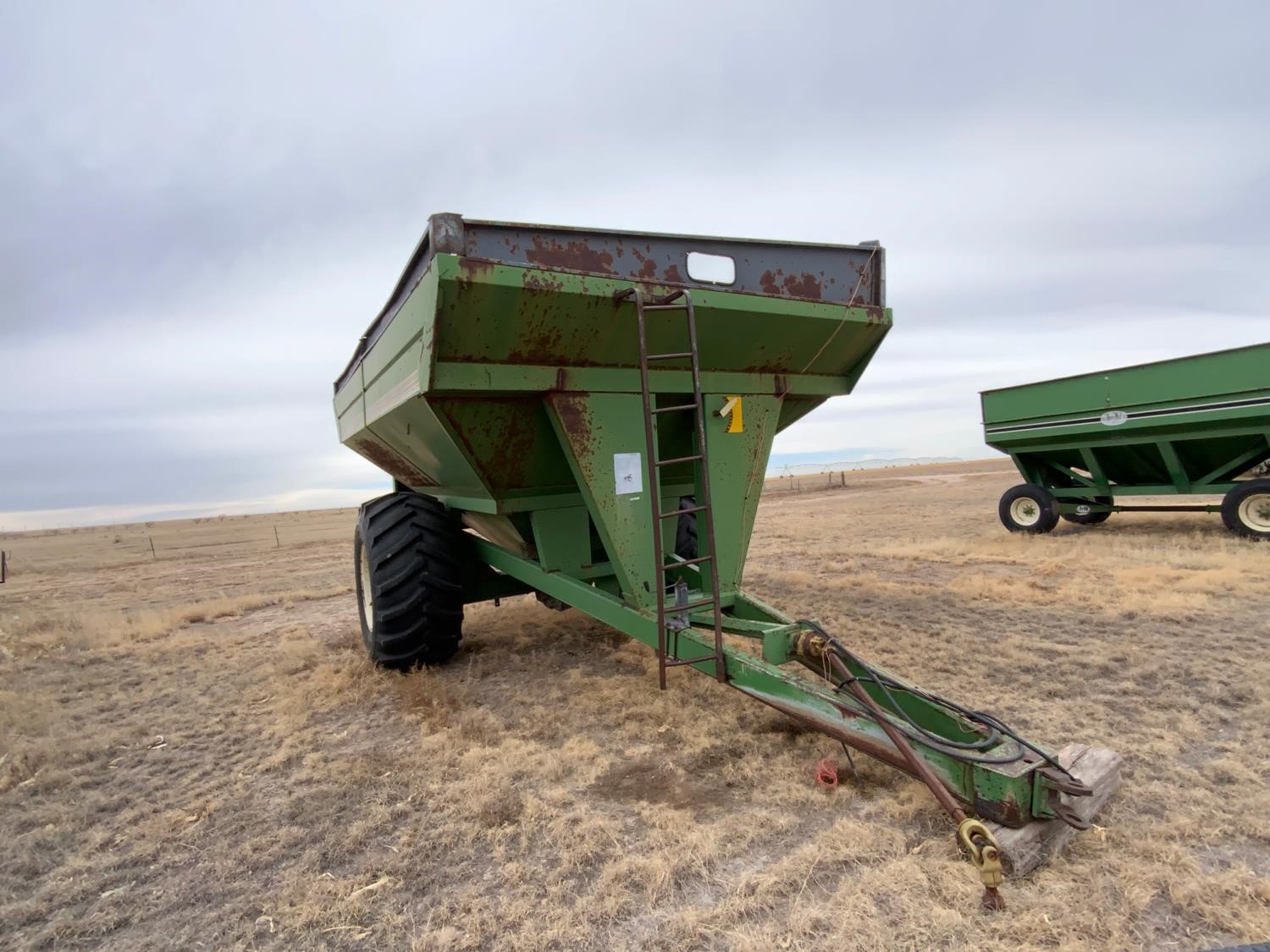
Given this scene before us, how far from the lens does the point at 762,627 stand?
339cm

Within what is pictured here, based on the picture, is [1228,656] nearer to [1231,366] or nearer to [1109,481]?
[1231,366]

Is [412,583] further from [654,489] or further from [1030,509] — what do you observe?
[1030,509]

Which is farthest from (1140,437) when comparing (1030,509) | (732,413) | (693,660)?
(693,660)

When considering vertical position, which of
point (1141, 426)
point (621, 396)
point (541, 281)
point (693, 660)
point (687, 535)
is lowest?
point (693, 660)

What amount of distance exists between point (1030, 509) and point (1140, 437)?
1812 millimetres

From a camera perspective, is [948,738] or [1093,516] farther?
[1093,516]

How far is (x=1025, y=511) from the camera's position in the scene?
10477 millimetres

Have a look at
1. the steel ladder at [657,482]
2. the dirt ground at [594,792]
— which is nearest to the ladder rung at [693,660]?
the steel ladder at [657,482]

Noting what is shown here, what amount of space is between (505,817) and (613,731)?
97 cm

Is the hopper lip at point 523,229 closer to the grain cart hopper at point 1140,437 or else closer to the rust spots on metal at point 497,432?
the rust spots on metal at point 497,432

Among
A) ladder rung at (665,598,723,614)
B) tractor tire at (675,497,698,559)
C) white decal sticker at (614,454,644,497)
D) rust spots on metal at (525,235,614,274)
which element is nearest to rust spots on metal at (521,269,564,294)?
rust spots on metal at (525,235,614,274)

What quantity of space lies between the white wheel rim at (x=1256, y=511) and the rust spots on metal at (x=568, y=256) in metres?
9.00

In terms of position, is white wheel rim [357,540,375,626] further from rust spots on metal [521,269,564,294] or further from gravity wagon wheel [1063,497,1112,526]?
gravity wagon wheel [1063,497,1112,526]

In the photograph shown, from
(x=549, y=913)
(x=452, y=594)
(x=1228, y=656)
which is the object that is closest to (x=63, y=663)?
(x=452, y=594)
